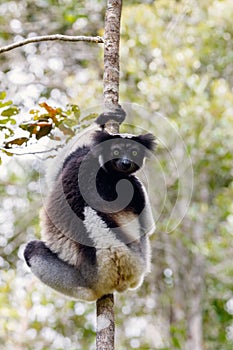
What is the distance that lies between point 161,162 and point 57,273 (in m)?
3.99

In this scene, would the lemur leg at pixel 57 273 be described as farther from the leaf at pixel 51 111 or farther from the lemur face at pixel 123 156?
the leaf at pixel 51 111

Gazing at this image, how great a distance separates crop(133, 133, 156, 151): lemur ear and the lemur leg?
2.84 feet

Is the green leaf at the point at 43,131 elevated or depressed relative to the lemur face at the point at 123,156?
elevated

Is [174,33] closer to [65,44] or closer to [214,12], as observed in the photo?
[214,12]

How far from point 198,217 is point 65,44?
3806mm

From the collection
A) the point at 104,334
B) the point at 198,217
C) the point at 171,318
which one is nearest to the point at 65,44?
the point at 198,217

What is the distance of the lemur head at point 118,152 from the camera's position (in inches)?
149

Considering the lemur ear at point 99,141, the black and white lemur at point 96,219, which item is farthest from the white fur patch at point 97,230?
the lemur ear at point 99,141

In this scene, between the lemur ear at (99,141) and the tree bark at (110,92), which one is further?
the lemur ear at (99,141)

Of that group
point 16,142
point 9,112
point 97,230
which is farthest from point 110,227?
point 9,112

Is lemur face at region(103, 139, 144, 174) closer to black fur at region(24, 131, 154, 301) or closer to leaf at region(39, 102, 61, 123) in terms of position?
black fur at region(24, 131, 154, 301)

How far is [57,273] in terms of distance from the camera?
406 centimetres

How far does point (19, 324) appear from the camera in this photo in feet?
25.8

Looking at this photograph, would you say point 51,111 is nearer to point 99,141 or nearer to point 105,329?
point 99,141
